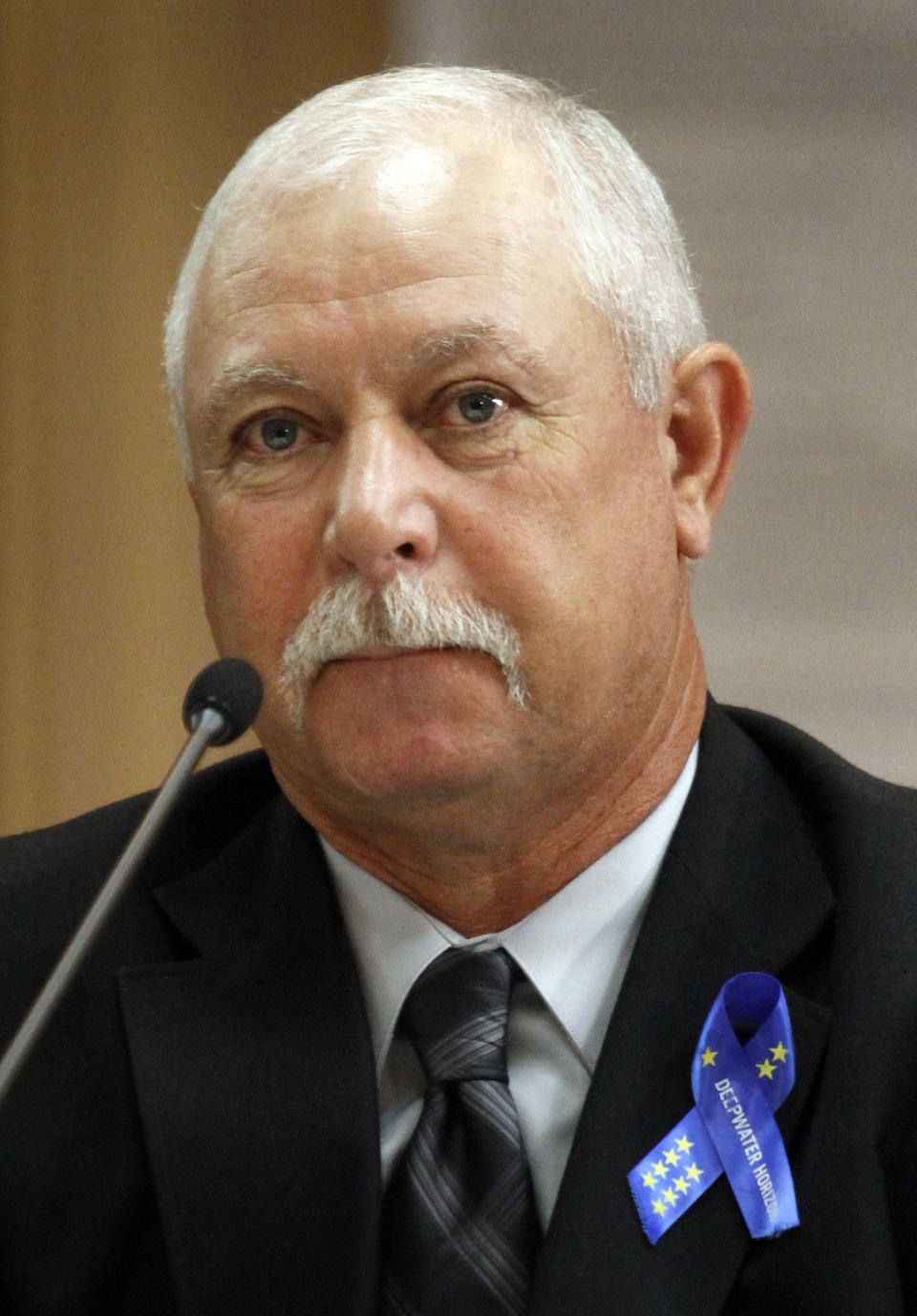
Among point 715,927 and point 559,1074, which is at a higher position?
point 715,927

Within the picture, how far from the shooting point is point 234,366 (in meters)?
1.36

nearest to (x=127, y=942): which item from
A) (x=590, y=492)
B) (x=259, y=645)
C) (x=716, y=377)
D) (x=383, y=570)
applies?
(x=259, y=645)

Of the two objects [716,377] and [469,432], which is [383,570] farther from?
[716,377]

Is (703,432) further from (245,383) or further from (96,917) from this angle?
(96,917)

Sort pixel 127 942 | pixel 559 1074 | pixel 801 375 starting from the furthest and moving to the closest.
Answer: pixel 801 375 → pixel 127 942 → pixel 559 1074

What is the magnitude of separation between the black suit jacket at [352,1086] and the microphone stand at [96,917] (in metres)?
0.38

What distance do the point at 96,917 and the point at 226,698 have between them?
0.18 m

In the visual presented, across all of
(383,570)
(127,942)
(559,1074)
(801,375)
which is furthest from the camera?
(801,375)

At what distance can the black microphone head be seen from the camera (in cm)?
110

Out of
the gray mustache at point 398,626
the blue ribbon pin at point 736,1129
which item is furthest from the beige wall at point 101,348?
the blue ribbon pin at point 736,1129

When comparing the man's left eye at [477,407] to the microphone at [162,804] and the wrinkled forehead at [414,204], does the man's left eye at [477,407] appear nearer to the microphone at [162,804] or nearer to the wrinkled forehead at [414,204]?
the wrinkled forehead at [414,204]

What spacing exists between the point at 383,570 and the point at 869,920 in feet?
1.55

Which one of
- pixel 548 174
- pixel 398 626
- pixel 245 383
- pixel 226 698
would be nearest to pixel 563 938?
pixel 398 626

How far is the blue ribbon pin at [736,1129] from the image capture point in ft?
3.93
